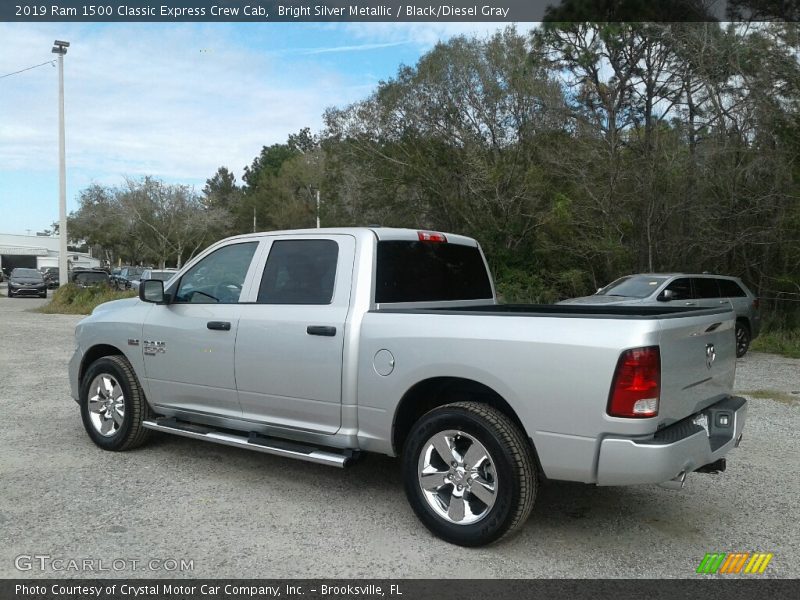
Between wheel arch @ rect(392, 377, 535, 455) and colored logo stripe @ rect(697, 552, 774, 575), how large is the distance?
3.89 feet

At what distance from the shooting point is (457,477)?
13.3 ft

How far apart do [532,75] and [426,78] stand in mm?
3974

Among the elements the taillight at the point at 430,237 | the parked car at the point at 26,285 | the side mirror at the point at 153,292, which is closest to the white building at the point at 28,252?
the parked car at the point at 26,285

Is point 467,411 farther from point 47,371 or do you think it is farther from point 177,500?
point 47,371

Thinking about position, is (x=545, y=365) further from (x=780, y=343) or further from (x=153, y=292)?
(x=780, y=343)

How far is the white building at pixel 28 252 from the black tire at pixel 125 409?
82395 mm

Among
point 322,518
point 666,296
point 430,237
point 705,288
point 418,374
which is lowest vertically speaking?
point 322,518

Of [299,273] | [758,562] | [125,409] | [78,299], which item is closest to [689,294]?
[758,562]

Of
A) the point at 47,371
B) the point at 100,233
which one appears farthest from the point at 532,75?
the point at 100,233

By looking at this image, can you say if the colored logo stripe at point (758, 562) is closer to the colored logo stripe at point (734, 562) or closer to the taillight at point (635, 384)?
the colored logo stripe at point (734, 562)

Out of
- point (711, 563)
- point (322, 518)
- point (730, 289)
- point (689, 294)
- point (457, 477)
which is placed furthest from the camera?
point (730, 289)

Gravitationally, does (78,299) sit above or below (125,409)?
below

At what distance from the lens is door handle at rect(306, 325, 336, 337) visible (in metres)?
4.53

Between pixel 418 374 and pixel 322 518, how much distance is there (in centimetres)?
120
